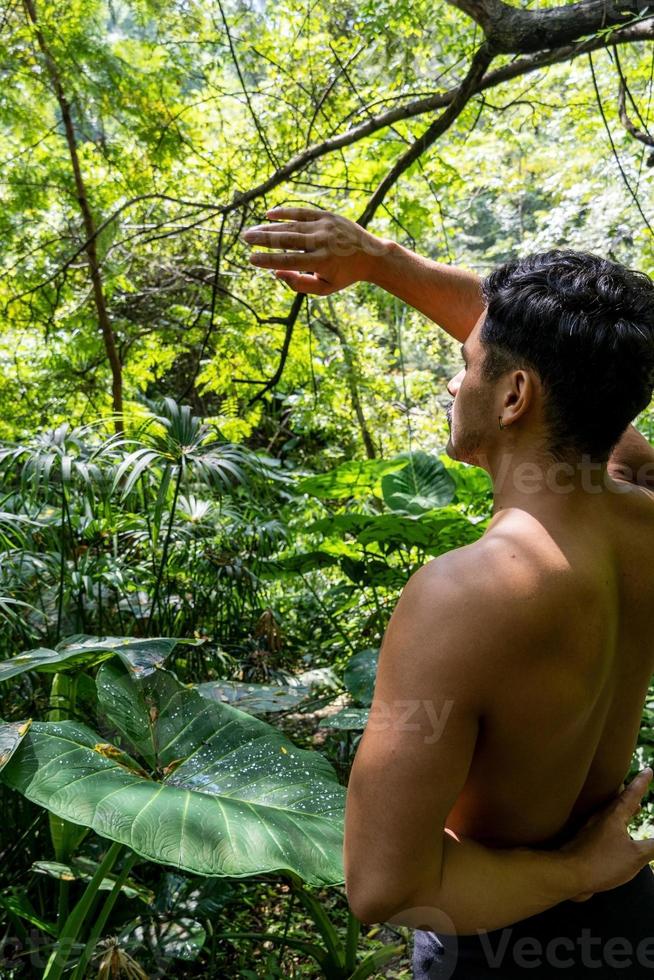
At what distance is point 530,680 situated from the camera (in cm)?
69

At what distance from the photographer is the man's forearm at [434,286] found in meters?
1.27

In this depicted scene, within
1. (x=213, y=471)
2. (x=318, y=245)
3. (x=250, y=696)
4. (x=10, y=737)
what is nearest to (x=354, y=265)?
(x=318, y=245)

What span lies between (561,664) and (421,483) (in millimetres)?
2709

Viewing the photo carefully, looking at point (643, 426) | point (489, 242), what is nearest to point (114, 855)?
point (643, 426)

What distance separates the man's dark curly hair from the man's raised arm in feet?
1.49

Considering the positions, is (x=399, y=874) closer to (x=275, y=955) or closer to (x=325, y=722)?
(x=325, y=722)

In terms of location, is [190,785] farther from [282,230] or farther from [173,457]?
[173,457]

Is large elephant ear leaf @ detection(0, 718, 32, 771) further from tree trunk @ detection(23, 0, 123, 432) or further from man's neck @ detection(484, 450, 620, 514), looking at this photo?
tree trunk @ detection(23, 0, 123, 432)

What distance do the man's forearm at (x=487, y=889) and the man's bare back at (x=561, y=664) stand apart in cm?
4

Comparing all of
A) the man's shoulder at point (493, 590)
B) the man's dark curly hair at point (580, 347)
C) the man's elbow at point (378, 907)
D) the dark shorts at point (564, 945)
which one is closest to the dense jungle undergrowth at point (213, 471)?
the dark shorts at point (564, 945)

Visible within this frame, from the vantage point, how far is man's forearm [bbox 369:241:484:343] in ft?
4.16

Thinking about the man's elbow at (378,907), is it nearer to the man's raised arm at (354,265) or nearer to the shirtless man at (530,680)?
the shirtless man at (530,680)

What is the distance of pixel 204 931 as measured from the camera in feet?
6.07

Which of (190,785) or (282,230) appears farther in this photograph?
(190,785)
